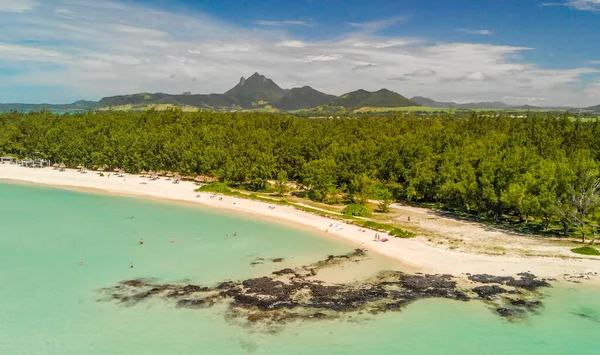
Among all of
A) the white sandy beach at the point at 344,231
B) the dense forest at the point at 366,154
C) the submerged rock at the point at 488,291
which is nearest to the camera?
the submerged rock at the point at 488,291

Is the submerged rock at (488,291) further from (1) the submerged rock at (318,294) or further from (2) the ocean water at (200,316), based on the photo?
(2) the ocean water at (200,316)

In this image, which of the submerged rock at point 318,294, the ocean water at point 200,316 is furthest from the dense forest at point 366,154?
the ocean water at point 200,316

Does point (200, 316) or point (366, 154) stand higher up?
point (366, 154)

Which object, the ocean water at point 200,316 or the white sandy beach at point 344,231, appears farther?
the white sandy beach at point 344,231

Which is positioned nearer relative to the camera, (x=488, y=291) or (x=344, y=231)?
(x=488, y=291)

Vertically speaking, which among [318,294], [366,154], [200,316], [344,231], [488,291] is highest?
[366,154]

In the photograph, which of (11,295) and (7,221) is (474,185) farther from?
(7,221)

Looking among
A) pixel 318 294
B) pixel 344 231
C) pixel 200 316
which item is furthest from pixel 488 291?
pixel 200 316

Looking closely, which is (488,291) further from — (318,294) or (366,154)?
(366,154)
